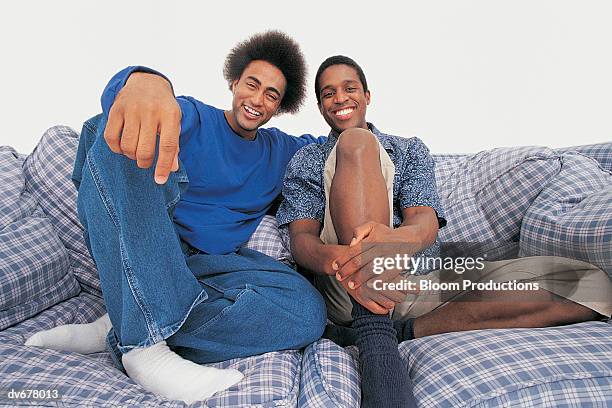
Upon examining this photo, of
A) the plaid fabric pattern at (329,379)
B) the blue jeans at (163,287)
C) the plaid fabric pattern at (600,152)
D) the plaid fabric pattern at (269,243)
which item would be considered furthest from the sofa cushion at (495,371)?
the plaid fabric pattern at (600,152)

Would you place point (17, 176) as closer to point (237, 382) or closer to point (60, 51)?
point (60, 51)

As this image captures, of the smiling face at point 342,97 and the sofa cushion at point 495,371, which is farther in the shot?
the smiling face at point 342,97

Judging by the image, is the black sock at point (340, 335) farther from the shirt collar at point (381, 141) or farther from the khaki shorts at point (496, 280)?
the shirt collar at point (381, 141)

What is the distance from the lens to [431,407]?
0.92 m

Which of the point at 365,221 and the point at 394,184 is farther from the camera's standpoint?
the point at 394,184

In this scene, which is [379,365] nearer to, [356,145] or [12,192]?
[356,145]

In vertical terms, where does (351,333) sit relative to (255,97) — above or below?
below

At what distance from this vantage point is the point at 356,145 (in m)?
1.16

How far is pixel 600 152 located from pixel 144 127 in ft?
4.77

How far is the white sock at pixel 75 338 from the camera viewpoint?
45.8 inches

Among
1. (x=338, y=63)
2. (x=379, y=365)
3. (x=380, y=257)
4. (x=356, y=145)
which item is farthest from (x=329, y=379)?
(x=338, y=63)

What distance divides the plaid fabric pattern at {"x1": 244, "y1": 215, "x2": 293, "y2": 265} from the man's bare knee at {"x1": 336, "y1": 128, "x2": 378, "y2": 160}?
357 millimetres

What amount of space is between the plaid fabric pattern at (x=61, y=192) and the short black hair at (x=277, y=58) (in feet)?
1.81

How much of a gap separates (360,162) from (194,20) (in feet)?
4.10
